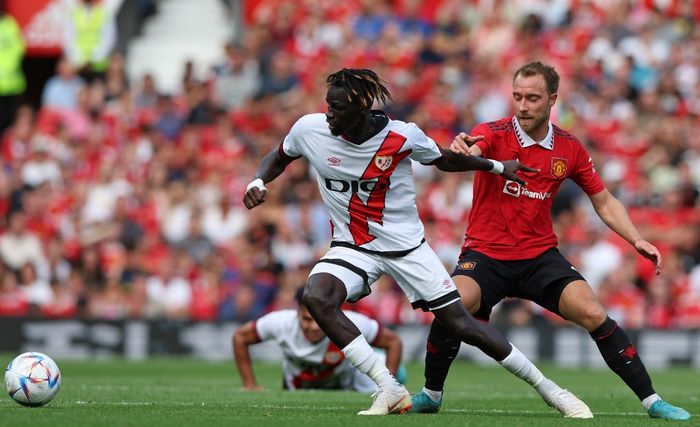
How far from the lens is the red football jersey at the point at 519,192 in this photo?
9.91m

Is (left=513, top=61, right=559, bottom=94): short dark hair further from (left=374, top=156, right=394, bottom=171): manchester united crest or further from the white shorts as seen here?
the white shorts

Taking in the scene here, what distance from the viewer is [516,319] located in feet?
63.8

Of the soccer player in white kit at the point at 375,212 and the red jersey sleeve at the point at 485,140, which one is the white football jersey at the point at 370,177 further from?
the red jersey sleeve at the point at 485,140

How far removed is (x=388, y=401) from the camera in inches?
364

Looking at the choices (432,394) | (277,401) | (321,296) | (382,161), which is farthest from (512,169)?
Answer: (277,401)

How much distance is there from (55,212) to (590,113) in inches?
345

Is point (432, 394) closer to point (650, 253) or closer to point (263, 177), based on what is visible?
point (650, 253)

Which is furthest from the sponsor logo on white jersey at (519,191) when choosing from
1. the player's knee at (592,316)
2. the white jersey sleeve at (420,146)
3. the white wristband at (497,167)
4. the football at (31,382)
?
the football at (31,382)

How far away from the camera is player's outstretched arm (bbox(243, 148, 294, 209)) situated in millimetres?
9156

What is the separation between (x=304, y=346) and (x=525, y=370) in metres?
4.15

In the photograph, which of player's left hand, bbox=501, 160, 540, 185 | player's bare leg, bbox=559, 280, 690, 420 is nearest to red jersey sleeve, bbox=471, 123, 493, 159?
player's left hand, bbox=501, 160, 540, 185

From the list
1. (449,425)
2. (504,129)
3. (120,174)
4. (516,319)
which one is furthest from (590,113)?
(449,425)

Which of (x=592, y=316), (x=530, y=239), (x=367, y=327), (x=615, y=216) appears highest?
(x=615, y=216)

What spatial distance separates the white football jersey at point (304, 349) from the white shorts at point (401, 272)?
11.5 ft
